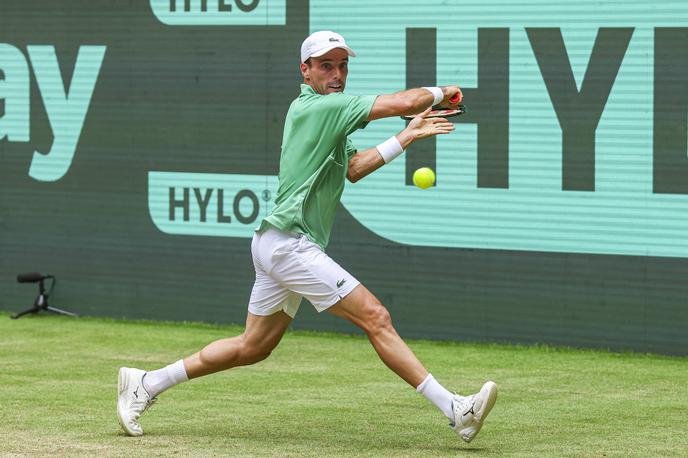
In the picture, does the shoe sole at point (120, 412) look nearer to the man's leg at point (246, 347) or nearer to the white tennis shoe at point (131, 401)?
the white tennis shoe at point (131, 401)

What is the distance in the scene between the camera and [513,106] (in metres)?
11.4

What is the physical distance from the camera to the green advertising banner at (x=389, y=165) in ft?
36.0

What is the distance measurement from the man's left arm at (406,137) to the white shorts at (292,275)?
23.7 inches

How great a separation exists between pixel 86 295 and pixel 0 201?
131 cm

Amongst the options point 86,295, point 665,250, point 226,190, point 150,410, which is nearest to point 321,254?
point 150,410

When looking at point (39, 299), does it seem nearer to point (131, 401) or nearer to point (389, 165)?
point (389, 165)

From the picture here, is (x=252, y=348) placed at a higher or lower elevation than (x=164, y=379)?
higher

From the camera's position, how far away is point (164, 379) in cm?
760

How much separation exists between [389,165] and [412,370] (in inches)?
195

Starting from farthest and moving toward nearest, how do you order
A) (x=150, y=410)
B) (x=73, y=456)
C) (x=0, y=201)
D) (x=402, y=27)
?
(x=0, y=201) < (x=402, y=27) < (x=150, y=410) < (x=73, y=456)

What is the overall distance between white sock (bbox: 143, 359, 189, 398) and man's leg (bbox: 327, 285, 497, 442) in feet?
3.05

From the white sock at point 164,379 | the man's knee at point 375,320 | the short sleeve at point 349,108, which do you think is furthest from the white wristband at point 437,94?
the white sock at point 164,379

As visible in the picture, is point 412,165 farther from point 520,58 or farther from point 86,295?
point 86,295

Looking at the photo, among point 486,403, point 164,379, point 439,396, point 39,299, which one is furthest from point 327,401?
point 39,299
